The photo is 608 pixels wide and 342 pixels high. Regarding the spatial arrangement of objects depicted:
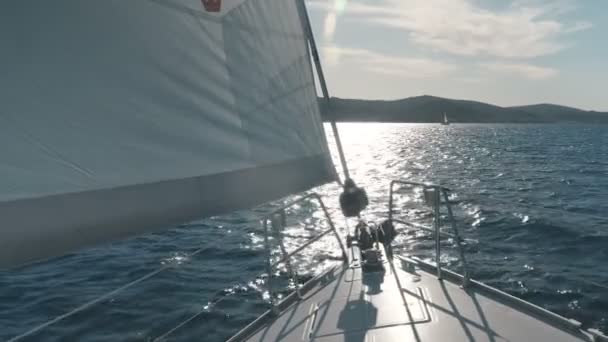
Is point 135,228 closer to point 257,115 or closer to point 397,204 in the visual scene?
point 257,115

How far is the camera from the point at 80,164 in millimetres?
2002

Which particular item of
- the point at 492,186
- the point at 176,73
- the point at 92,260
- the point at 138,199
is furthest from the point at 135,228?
the point at 492,186

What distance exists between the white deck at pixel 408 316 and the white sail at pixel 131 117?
123 cm

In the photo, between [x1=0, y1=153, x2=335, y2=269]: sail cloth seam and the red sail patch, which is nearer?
[x1=0, y1=153, x2=335, y2=269]: sail cloth seam

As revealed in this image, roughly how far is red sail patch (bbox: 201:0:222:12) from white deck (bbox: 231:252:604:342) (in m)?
2.49

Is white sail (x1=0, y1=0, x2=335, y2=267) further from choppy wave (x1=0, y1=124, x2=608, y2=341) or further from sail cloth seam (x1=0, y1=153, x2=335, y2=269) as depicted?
choppy wave (x1=0, y1=124, x2=608, y2=341)

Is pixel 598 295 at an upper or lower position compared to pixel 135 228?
lower

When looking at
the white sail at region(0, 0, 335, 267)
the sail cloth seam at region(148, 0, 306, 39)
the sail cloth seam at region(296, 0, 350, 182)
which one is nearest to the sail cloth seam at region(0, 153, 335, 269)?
the white sail at region(0, 0, 335, 267)

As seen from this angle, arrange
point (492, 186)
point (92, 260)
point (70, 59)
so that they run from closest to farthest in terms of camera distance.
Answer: point (70, 59) < point (92, 260) < point (492, 186)

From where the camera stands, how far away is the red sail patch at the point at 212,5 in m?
2.59

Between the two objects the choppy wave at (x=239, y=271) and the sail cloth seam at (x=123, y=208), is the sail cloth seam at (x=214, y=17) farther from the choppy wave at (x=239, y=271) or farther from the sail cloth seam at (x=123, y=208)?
the choppy wave at (x=239, y=271)

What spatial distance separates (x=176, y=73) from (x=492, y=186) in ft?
73.9

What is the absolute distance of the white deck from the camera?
3.30m

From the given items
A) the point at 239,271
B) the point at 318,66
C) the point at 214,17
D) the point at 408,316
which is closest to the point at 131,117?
the point at 214,17
